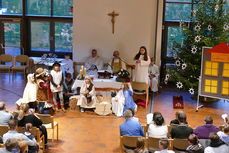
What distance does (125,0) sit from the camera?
12.2 m

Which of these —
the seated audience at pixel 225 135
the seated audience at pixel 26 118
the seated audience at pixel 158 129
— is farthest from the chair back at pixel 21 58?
the seated audience at pixel 225 135

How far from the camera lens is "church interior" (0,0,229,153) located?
6742 millimetres

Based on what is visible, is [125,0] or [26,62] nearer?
[125,0]

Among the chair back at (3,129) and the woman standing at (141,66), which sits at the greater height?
the woman standing at (141,66)

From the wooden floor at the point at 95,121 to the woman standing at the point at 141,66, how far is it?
923mm

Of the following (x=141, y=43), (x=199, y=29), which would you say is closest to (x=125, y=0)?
(x=141, y=43)

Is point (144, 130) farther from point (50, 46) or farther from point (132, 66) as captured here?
point (50, 46)

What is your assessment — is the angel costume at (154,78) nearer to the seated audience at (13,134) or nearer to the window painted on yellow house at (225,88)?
the window painted on yellow house at (225,88)

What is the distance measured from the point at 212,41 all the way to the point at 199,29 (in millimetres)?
543

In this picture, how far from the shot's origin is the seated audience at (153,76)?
12039mm

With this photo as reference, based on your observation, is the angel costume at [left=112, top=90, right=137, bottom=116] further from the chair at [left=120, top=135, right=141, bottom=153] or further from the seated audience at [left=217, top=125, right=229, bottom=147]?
the seated audience at [left=217, top=125, right=229, bottom=147]

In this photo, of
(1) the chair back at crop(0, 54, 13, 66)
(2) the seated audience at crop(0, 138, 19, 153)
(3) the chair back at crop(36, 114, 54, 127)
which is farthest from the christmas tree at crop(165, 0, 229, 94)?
(2) the seated audience at crop(0, 138, 19, 153)

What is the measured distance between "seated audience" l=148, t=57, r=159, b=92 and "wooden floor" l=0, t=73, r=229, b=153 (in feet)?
1.12

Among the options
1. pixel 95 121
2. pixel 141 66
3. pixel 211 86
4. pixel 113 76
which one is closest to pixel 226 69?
pixel 211 86
